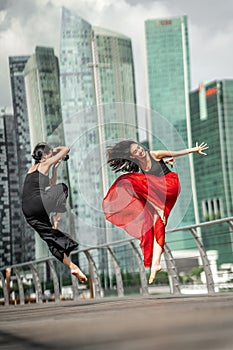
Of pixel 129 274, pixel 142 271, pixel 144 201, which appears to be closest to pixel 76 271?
pixel 144 201

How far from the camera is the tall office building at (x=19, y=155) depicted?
3709cm

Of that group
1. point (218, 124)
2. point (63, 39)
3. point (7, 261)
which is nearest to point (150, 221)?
point (63, 39)

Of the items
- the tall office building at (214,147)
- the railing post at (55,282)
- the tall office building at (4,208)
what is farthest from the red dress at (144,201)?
the tall office building at (214,147)

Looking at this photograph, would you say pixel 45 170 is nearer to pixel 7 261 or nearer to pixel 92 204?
pixel 92 204

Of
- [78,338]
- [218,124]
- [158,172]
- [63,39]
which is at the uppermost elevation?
[218,124]

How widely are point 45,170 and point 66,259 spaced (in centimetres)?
95

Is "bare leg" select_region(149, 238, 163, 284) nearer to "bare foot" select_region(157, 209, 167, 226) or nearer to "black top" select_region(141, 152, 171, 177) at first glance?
"bare foot" select_region(157, 209, 167, 226)

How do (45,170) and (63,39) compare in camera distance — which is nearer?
(45,170)

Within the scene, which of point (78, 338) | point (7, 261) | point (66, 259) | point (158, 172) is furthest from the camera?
point (7, 261)

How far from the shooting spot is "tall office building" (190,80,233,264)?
144m

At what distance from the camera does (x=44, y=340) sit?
141 inches

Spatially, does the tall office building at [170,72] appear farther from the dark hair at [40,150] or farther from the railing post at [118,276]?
the dark hair at [40,150]

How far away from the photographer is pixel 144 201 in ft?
25.0

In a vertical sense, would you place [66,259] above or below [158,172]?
below
